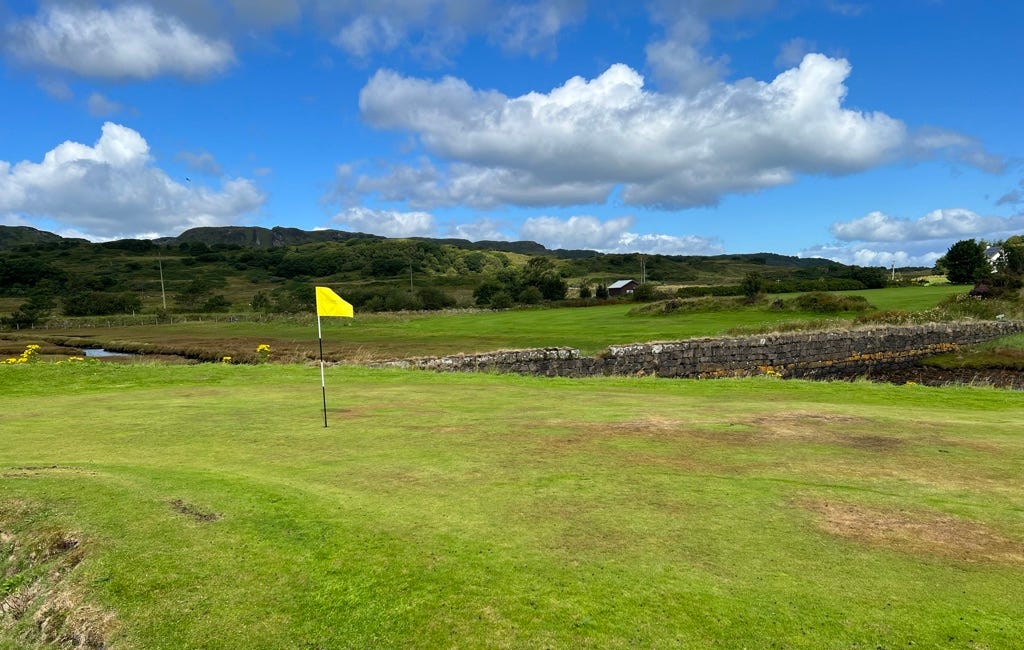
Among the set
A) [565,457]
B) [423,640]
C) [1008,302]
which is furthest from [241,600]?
[1008,302]

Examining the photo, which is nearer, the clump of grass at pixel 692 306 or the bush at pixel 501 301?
the clump of grass at pixel 692 306

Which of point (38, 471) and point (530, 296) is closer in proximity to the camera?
point (38, 471)

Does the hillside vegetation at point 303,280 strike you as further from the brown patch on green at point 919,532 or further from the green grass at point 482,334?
the brown patch on green at point 919,532

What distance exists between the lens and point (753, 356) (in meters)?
33.8

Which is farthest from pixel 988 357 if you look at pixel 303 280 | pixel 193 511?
pixel 303 280

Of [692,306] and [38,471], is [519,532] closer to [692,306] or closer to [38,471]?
[38,471]

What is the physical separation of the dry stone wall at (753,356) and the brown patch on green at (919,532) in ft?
66.6

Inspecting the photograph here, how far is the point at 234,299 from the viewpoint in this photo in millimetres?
129250

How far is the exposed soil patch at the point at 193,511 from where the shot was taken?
656 centimetres

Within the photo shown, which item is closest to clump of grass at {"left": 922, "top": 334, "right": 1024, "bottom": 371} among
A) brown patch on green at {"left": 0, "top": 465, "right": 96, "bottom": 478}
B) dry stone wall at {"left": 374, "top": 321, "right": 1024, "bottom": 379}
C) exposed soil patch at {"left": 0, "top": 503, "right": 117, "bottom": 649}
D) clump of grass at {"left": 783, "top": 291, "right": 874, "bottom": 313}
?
dry stone wall at {"left": 374, "top": 321, "right": 1024, "bottom": 379}

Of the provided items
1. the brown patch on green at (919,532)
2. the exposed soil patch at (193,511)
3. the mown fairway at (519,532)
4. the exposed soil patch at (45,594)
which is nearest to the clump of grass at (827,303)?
the mown fairway at (519,532)

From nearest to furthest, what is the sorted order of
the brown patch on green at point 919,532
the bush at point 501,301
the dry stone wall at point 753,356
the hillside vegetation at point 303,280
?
the brown patch on green at point 919,532 < the dry stone wall at point 753,356 < the bush at point 501,301 < the hillside vegetation at point 303,280

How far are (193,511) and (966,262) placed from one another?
93529 millimetres

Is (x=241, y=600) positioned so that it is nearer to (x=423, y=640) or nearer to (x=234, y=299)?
(x=423, y=640)
